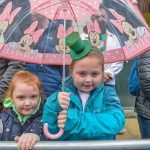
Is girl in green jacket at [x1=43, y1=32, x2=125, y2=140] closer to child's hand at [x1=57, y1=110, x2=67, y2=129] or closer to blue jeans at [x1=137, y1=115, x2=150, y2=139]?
child's hand at [x1=57, y1=110, x2=67, y2=129]

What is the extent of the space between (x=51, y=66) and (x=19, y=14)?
537 mm

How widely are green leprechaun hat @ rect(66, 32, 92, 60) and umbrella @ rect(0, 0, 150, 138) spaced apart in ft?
0.78

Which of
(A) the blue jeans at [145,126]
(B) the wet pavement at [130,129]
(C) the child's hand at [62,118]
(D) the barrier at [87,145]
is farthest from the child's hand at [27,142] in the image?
(B) the wet pavement at [130,129]

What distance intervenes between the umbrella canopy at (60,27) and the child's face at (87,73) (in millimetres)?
295

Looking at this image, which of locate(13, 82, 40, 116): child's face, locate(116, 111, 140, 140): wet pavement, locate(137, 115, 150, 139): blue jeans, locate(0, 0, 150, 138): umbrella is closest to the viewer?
locate(13, 82, 40, 116): child's face

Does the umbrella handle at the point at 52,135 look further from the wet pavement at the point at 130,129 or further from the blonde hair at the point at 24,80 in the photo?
the wet pavement at the point at 130,129

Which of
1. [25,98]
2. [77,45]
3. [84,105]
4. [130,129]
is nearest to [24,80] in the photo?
[25,98]

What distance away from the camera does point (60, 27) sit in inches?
113

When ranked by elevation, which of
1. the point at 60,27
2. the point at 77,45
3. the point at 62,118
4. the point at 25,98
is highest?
the point at 60,27

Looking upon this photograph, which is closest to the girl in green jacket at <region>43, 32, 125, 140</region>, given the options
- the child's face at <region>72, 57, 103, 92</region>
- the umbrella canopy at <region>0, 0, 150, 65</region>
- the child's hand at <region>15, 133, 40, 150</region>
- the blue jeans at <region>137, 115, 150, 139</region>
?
the child's face at <region>72, 57, 103, 92</region>

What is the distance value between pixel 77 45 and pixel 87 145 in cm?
53

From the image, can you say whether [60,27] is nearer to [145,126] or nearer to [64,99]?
[64,99]

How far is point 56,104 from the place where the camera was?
7.38 ft

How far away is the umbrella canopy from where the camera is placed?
267cm
